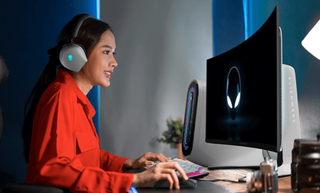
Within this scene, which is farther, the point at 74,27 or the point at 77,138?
the point at 74,27

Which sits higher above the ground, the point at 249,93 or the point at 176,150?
the point at 249,93

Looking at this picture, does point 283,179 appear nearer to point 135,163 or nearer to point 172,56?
point 135,163

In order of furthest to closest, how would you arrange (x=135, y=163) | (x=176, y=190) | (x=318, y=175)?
1. (x=135, y=163)
2. (x=176, y=190)
3. (x=318, y=175)

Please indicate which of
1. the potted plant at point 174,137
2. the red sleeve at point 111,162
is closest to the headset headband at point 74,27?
the red sleeve at point 111,162

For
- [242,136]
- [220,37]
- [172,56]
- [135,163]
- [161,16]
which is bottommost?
[135,163]

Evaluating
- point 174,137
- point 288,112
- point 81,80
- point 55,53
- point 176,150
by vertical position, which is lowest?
point 176,150

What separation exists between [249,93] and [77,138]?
652 millimetres

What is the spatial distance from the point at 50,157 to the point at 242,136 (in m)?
0.65

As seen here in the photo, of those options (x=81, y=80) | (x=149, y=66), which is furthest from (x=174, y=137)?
(x=81, y=80)

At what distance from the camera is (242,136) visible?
94 centimetres

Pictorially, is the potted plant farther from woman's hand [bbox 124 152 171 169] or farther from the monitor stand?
the monitor stand

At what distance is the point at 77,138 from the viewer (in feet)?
3.25

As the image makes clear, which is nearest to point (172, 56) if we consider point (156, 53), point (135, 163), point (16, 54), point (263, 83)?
point (156, 53)

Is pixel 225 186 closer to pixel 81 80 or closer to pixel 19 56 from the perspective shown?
pixel 81 80
